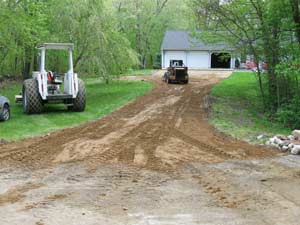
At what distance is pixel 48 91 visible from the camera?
60.4ft

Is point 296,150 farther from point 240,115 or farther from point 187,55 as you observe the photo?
point 187,55

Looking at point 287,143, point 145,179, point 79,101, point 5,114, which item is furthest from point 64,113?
point 145,179

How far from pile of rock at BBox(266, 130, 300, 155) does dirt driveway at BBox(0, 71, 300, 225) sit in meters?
0.32

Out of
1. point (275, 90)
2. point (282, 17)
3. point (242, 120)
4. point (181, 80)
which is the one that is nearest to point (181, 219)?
point (242, 120)

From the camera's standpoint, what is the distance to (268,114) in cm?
2012

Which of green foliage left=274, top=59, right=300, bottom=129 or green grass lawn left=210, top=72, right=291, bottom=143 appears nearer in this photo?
green grass lawn left=210, top=72, right=291, bottom=143

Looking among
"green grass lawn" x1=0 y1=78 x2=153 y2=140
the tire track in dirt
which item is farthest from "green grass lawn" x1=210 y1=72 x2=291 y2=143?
"green grass lawn" x1=0 y1=78 x2=153 y2=140

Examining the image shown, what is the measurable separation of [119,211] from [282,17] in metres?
13.9

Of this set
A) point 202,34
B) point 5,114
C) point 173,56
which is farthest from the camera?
point 173,56

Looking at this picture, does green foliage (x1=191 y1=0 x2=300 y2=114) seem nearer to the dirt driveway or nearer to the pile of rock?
the dirt driveway

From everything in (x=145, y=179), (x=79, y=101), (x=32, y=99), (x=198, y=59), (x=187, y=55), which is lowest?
(x=145, y=179)

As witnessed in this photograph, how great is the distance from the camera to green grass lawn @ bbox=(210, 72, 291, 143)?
14547mm

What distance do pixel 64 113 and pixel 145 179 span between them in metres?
10.2

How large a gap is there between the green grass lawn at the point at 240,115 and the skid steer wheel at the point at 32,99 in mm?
6173
